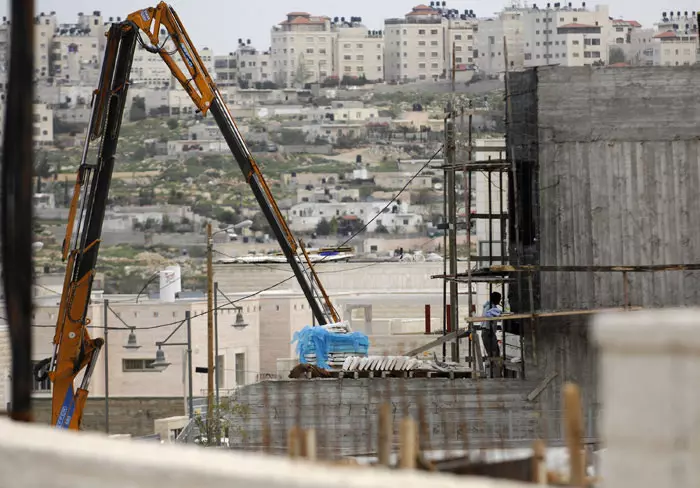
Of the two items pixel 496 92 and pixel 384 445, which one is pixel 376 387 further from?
pixel 496 92

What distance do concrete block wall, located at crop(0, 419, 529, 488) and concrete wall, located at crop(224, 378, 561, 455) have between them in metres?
11.5

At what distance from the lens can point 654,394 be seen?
490cm

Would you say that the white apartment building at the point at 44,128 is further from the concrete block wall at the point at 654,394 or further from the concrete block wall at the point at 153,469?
the concrete block wall at the point at 654,394

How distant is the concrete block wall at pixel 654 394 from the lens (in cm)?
486

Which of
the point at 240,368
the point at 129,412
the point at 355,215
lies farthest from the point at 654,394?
the point at 355,215

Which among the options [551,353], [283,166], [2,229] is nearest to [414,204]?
[283,166]

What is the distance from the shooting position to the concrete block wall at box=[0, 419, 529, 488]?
15.9ft

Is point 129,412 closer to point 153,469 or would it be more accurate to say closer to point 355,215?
point 153,469

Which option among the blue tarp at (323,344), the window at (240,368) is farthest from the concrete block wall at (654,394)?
the window at (240,368)

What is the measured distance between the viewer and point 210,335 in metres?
32.8

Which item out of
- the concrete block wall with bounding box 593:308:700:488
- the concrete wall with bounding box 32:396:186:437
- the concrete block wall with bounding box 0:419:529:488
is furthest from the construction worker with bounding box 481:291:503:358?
the concrete wall with bounding box 32:396:186:437

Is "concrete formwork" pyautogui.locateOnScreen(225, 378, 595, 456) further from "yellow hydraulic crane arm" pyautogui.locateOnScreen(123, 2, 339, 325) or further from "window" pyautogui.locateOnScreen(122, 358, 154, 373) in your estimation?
"window" pyautogui.locateOnScreen(122, 358, 154, 373)

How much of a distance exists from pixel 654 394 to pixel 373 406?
13.2 metres

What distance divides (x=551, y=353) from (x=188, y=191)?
14856cm
